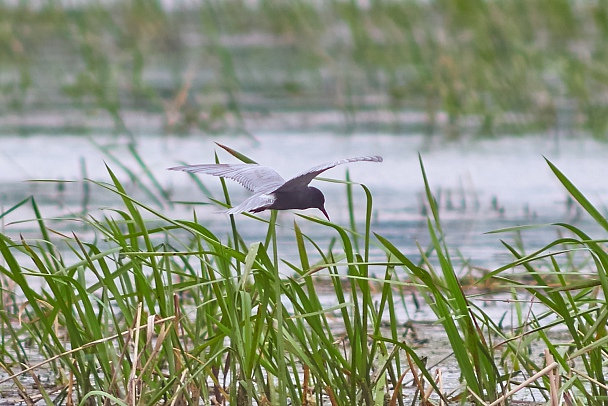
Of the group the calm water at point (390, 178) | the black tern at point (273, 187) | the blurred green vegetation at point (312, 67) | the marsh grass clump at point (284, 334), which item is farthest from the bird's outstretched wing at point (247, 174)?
the blurred green vegetation at point (312, 67)

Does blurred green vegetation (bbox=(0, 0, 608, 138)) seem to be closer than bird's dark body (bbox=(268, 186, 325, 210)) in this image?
No

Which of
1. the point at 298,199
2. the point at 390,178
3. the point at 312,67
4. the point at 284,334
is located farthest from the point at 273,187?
the point at 312,67

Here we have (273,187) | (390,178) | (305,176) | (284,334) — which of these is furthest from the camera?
(390,178)

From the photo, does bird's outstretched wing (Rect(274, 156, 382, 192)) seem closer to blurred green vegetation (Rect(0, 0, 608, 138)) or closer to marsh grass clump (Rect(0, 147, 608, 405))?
marsh grass clump (Rect(0, 147, 608, 405))

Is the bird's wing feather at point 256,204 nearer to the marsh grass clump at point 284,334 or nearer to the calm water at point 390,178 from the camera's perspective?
the marsh grass clump at point 284,334

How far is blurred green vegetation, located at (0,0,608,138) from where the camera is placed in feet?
28.0

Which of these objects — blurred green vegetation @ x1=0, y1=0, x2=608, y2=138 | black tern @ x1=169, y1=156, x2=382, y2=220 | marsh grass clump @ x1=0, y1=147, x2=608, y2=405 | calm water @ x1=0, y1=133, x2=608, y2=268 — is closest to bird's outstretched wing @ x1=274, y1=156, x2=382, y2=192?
black tern @ x1=169, y1=156, x2=382, y2=220

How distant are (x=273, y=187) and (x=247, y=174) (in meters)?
0.11

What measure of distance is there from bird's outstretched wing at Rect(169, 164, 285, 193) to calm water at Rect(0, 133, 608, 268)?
2.22 m

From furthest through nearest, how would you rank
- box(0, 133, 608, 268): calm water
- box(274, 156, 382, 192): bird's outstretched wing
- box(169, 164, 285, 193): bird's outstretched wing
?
box(0, 133, 608, 268): calm water → box(169, 164, 285, 193): bird's outstretched wing → box(274, 156, 382, 192): bird's outstretched wing

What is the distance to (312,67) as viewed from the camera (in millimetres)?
11422

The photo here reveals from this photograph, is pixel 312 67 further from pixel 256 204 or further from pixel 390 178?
pixel 256 204

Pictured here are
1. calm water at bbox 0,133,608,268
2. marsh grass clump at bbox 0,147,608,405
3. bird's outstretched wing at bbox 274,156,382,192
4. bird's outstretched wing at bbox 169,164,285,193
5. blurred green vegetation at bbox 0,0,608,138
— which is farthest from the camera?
blurred green vegetation at bbox 0,0,608,138

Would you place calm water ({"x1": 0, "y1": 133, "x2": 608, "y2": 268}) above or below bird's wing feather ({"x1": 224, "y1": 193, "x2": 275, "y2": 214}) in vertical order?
below
